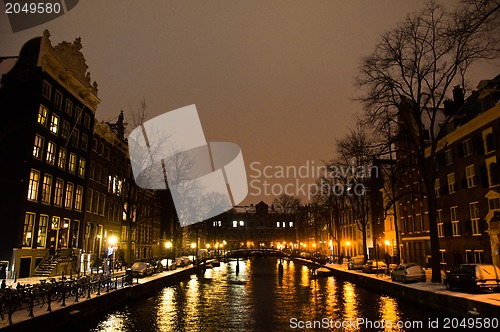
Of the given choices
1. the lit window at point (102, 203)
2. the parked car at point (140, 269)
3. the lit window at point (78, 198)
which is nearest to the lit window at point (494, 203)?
the parked car at point (140, 269)

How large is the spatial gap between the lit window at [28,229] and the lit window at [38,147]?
571cm

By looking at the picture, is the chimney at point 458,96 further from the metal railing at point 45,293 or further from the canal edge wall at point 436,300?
the metal railing at point 45,293

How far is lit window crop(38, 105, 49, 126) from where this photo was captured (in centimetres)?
4038

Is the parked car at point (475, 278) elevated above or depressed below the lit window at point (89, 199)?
below

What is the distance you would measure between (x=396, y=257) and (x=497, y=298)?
4179cm

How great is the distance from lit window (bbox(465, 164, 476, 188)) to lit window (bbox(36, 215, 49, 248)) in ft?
141

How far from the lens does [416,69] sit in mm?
34344

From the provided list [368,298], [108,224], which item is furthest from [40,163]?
[368,298]

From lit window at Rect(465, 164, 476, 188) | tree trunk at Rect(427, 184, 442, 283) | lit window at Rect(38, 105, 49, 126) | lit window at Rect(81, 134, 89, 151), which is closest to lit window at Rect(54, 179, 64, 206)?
lit window at Rect(38, 105, 49, 126)

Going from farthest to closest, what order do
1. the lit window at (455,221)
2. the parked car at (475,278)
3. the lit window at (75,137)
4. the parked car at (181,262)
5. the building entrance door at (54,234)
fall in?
the parked car at (181,262) < the lit window at (75,137) < the lit window at (455,221) < the building entrance door at (54,234) < the parked car at (475,278)

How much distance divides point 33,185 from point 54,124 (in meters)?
7.50

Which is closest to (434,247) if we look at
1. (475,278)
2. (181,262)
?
(475,278)

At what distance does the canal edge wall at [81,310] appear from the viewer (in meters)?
18.0

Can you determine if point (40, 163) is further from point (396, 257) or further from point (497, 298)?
point (396, 257)
